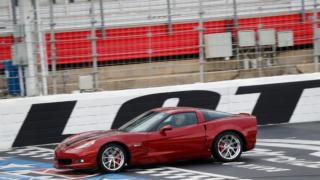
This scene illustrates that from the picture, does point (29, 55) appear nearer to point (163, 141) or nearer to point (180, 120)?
point (180, 120)

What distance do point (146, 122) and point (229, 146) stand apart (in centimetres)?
166

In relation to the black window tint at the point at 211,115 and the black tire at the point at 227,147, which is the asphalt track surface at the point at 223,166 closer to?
the black tire at the point at 227,147

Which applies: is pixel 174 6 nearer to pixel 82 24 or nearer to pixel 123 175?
pixel 82 24

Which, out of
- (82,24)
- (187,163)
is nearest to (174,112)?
(187,163)

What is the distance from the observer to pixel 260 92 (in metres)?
18.2

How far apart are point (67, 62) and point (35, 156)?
3.51 meters

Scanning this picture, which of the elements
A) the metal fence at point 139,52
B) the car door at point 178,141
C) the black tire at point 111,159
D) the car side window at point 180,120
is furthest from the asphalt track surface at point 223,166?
the metal fence at point 139,52

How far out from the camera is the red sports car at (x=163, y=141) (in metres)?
12.1

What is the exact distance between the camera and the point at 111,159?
12.2 m

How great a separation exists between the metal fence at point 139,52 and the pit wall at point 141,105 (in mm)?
521

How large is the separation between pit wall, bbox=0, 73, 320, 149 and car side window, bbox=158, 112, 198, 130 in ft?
15.0

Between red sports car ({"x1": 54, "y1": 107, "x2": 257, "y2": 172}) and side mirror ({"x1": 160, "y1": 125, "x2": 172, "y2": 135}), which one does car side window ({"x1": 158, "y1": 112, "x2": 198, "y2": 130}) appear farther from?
side mirror ({"x1": 160, "y1": 125, "x2": 172, "y2": 135})

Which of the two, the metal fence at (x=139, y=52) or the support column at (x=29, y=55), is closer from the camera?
the support column at (x=29, y=55)

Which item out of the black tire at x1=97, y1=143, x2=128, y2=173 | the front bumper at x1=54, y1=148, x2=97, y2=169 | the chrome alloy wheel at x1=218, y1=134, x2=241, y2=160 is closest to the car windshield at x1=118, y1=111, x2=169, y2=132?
the black tire at x1=97, y1=143, x2=128, y2=173
